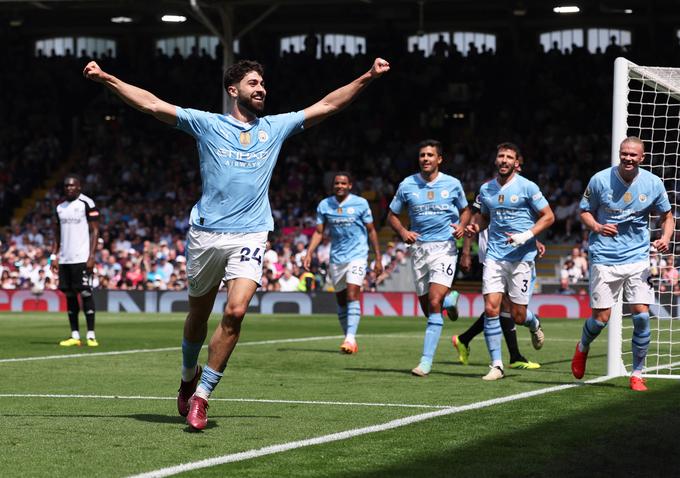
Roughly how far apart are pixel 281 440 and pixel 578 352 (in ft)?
15.0

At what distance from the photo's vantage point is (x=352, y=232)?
52.9 ft

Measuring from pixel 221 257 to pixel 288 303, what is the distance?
21.2m

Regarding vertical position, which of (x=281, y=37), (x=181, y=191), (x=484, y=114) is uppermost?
(x=281, y=37)

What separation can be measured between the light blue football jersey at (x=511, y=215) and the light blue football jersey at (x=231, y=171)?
438cm

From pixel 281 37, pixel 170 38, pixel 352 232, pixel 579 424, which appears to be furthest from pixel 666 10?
pixel 579 424

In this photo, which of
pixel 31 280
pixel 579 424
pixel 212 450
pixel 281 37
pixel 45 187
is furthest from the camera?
A: pixel 281 37

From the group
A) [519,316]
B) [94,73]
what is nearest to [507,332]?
[519,316]

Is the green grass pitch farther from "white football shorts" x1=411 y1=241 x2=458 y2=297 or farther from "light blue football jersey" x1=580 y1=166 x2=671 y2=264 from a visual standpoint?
"light blue football jersey" x1=580 y1=166 x2=671 y2=264

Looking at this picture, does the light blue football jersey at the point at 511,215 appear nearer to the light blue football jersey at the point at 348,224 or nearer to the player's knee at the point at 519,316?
the player's knee at the point at 519,316

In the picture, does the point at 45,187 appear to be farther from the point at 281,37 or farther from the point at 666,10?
the point at 666,10

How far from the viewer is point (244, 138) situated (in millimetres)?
8117

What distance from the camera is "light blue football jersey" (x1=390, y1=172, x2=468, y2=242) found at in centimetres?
1269

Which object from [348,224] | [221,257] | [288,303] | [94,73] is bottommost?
[288,303]

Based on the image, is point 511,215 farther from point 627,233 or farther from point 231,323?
point 231,323
